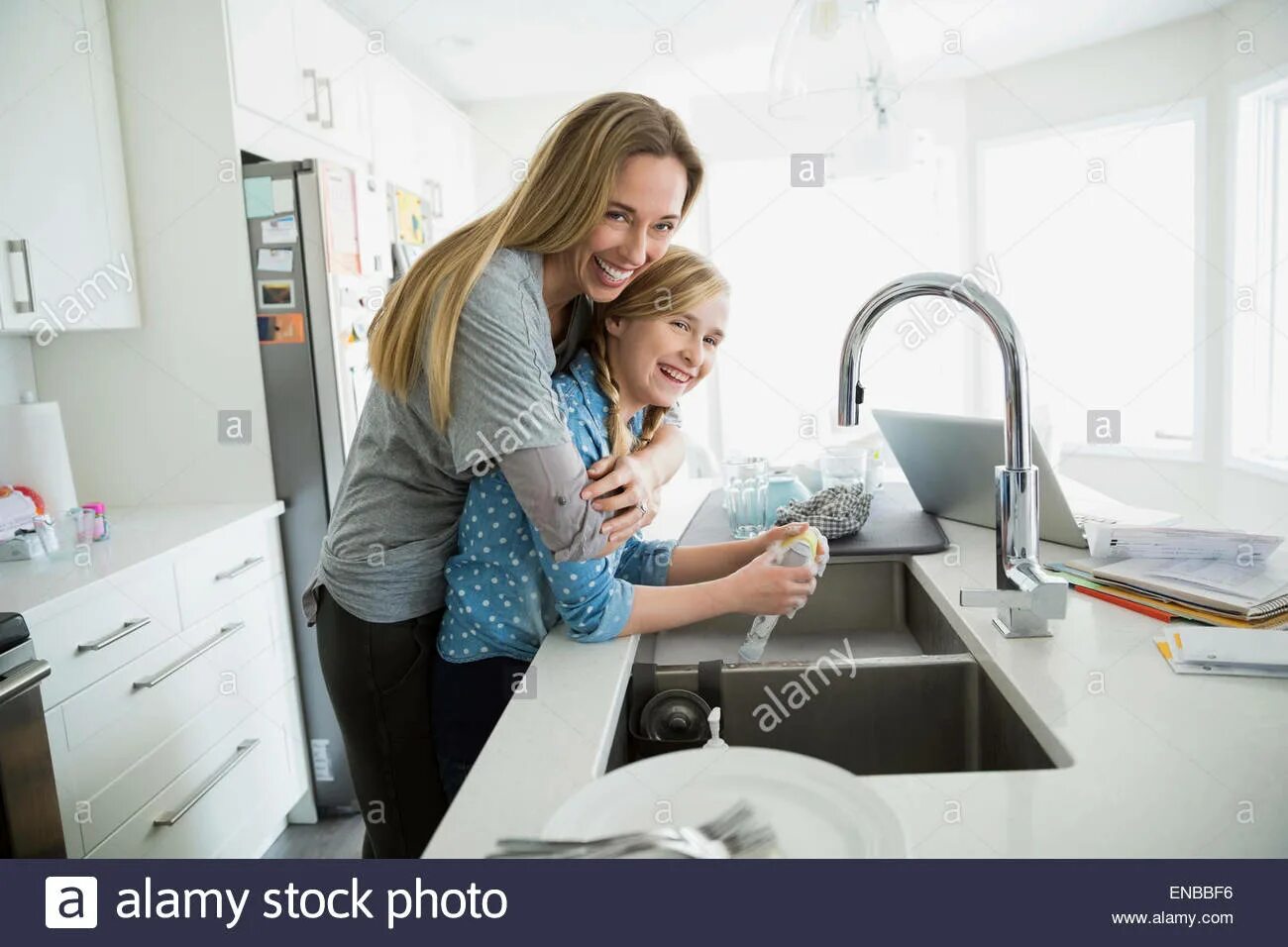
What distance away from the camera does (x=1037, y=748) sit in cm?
82

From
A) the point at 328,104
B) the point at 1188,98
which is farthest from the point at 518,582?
the point at 1188,98

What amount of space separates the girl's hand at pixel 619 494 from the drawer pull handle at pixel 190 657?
125 cm

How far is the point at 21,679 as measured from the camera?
4.33 ft

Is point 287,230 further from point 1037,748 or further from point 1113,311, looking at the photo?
point 1113,311

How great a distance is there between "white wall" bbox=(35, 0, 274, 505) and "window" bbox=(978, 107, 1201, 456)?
3.40 m

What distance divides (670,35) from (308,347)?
2.13m

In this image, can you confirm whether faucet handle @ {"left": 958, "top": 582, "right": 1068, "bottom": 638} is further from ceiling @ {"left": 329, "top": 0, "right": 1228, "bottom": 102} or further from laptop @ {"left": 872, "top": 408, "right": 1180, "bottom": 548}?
ceiling @ {"left": 329, "top": 0, "right": 1228, "bottom": 102}

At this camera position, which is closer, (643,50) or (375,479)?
(375,479)

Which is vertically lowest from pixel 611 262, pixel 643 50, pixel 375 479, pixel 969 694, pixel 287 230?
pixel 969 694

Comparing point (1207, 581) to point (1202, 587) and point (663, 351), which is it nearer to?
point (1202, 587)

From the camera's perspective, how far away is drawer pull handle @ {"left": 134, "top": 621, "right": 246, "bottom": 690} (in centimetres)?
178

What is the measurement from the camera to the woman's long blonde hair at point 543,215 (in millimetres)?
932
